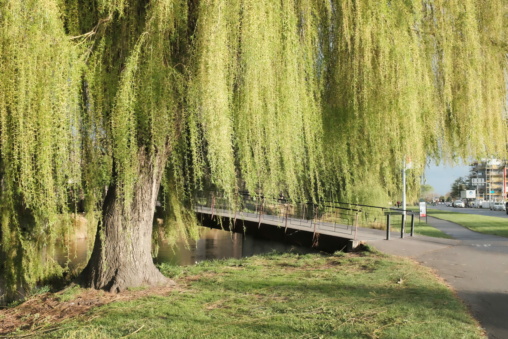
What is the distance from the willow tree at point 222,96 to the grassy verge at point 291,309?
4.02ft

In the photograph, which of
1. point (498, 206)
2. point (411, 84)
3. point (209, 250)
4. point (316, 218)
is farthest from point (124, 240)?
point (498, 206)

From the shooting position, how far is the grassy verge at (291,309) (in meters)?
4.96

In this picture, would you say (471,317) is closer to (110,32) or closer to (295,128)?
(295,128)

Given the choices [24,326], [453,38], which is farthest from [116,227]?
[453,38]

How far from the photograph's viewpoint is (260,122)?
4934 mm

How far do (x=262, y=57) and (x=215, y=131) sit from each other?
985mm

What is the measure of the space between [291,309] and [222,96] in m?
3.03

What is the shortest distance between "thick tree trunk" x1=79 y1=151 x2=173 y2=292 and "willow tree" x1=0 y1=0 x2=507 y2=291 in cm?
2

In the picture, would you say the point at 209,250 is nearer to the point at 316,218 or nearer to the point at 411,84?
the point at 316,218

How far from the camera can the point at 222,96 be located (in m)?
4.54

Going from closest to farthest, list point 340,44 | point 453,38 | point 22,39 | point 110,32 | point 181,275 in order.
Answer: point 22,39 < point 110,32 < point 340,44 < point 453,38 < point 181,275

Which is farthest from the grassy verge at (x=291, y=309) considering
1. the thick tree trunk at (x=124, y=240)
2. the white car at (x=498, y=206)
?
the white car at (x=498, y=206)

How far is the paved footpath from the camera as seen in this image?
5.91 m

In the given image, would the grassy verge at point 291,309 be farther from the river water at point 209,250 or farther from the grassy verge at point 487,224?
the grassy verge at point 487,224
